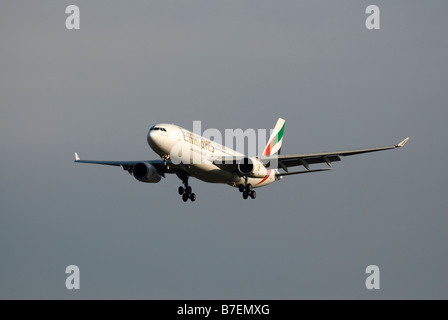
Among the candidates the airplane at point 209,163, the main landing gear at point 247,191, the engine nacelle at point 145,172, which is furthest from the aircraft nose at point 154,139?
the main landing gear at point 247,191

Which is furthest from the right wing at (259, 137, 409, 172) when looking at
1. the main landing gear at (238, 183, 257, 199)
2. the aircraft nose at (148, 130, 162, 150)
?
the aircraft nose at (148, 130, 162, 150)

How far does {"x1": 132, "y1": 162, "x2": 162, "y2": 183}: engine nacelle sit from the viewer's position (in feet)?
251

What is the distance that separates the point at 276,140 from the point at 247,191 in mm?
10757

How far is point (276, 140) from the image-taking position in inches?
3457

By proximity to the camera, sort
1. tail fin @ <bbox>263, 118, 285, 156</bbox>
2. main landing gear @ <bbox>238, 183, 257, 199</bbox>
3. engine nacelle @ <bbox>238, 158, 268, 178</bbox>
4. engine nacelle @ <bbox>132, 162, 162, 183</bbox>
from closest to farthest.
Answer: engine nacelle @ <bbox>238, 158, 268, 178</bbox> → engine nacelle @ <bbox>132, 162, 162, 183</bbox> → main landing gear @ <bbox>238, 183, 257, 199</bbox> → tail fin @ <bbox>263, 118, 285, 156</bbox>

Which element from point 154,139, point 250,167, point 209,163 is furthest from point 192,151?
point 250,167

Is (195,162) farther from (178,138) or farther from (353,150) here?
(353,150)

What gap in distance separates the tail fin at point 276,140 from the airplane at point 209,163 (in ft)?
14.9

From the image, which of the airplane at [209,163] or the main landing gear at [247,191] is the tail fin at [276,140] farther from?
the main landing gear at [247,191]

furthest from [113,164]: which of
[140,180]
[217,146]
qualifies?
[217,146]

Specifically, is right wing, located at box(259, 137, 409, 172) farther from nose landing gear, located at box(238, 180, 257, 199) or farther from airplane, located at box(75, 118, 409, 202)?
nose landing gear, located at box(238, 180, 257, 199)

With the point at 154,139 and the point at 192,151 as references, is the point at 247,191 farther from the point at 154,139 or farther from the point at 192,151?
the point at 154,139
